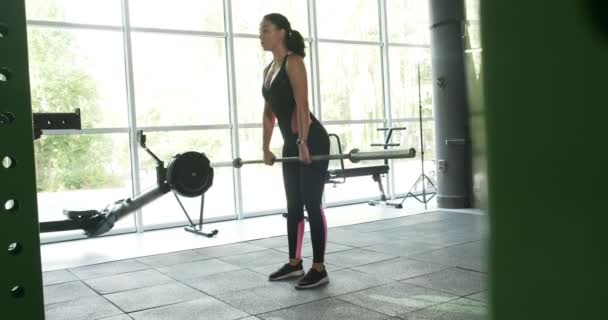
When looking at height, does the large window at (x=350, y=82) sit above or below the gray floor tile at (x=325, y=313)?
above

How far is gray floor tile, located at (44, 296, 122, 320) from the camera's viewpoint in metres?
2.84

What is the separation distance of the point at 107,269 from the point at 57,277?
1.10ft

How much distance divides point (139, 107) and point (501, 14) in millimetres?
6248

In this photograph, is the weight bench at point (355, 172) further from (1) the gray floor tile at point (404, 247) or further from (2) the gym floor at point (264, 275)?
Result: (1) the gray floor tile at point (404, 247)

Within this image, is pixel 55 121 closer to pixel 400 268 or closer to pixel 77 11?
pixel 400 268

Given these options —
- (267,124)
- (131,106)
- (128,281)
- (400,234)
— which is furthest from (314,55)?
(128,281)

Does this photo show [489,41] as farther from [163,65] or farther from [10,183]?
[163,65]

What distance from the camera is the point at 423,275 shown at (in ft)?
11.1

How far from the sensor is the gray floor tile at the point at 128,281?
344 centimetres

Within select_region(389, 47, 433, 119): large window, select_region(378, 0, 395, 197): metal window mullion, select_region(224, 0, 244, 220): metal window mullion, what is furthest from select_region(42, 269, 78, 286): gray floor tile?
select_region(389, 47, 433, 119): large window

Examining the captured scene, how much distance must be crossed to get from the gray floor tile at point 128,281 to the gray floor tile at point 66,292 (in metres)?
0.06

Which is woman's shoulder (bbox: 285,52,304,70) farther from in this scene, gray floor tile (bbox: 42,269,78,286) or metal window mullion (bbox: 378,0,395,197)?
metal window mullion (bbox: 378,0,395,197)

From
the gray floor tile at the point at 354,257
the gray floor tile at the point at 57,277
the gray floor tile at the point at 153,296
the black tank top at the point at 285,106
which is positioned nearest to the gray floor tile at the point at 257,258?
the gray floor tile at the point at 354,257

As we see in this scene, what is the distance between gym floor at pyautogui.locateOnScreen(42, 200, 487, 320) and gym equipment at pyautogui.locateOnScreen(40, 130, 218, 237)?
0.26m
